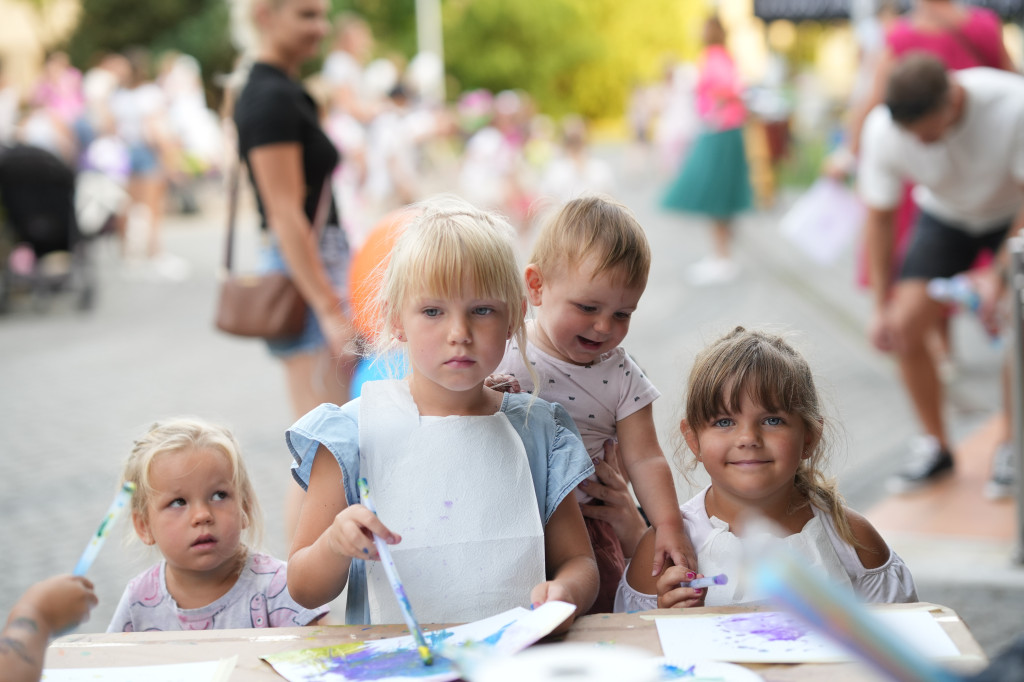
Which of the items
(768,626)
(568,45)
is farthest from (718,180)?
(568,45)

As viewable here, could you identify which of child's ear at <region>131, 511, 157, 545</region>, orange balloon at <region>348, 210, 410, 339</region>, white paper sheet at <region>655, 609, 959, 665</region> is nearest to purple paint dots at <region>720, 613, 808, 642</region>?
white paper sheet at <region>655, 609, 959, 665</region>

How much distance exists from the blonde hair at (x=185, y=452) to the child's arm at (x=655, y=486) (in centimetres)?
69

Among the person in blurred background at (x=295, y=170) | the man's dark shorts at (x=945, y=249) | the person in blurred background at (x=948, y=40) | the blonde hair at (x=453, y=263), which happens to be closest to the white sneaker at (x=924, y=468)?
the man's dark shorts at (x=945, y=249)

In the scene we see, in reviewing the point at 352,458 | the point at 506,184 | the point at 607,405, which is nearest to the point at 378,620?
the point at 352,458

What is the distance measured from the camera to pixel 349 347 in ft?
6.42

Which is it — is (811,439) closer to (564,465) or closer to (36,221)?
(564,465)

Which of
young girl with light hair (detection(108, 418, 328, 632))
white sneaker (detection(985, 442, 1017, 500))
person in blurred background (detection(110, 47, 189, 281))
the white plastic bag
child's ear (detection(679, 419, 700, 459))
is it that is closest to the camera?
child's ear (detection(679, 419, 700, 459))

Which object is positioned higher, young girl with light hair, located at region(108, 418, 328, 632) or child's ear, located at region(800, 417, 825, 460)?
child's ear, located at region(800, 417, 825, 460)

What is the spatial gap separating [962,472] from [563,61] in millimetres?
35087

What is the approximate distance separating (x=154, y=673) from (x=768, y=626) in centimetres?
82

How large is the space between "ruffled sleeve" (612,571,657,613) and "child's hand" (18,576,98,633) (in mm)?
842

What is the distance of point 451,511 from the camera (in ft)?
5.61

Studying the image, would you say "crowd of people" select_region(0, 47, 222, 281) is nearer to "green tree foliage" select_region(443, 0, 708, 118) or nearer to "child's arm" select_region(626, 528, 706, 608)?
"child's arm" select_region(626, 528, 706, 608)

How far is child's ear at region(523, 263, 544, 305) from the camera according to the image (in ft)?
7.00
